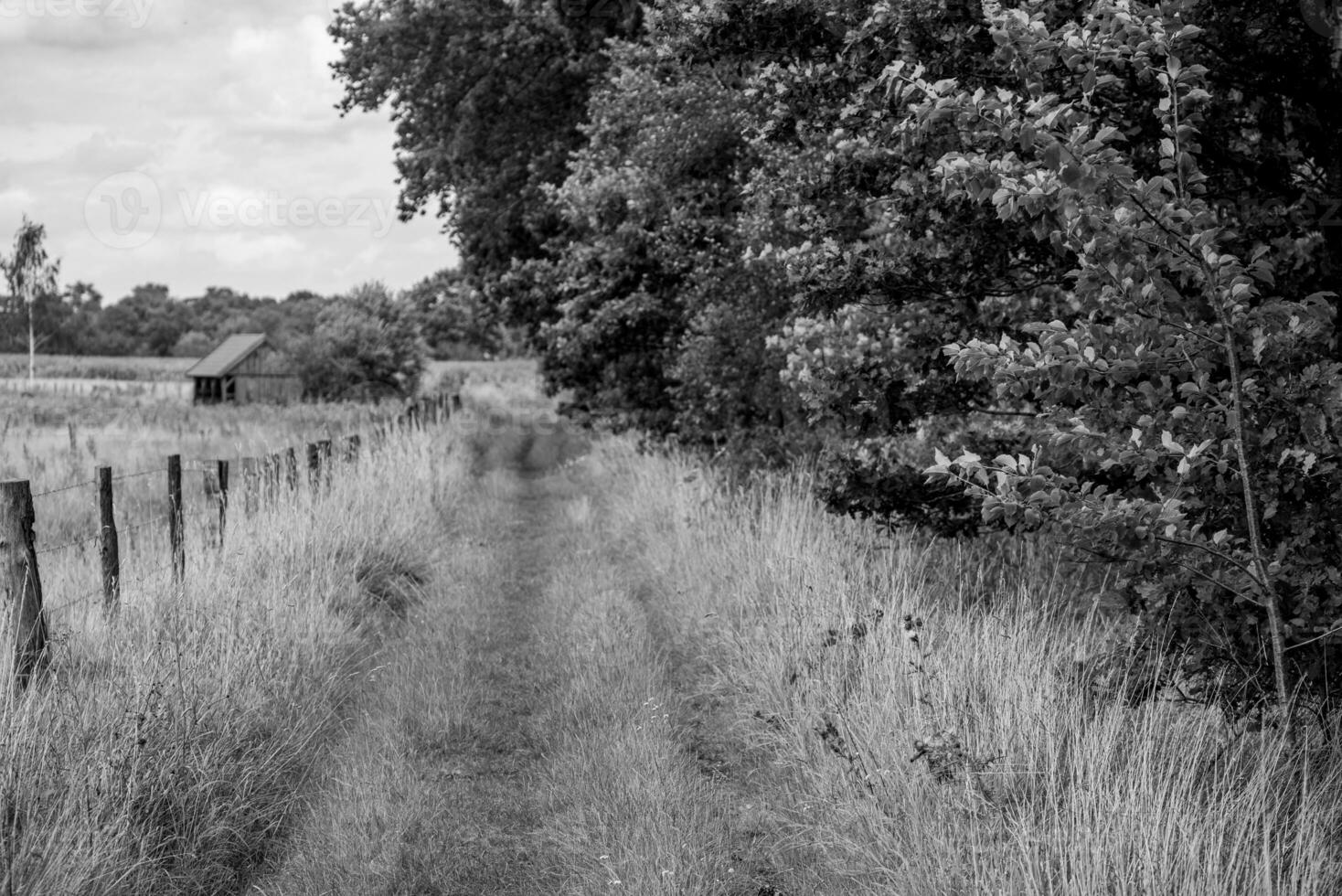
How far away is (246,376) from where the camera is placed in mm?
45688

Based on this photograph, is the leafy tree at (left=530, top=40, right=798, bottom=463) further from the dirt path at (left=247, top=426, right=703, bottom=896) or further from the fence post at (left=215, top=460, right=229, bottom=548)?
the fence post at (left=215, top=460, right=229, bottom=548)

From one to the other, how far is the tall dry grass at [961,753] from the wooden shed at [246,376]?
4086 cm

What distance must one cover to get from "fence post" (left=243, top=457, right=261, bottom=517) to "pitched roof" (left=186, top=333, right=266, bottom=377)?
125ft

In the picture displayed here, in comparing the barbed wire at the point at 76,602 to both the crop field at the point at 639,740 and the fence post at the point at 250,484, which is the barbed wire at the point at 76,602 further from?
the fence post at the point at 250,484

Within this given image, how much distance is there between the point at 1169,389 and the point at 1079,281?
536 mm

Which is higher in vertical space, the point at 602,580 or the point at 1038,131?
the point at 1038,131

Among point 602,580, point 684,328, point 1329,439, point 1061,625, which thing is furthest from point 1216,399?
point 684,328

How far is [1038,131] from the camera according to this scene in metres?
3.27

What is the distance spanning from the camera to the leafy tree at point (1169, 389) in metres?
3.51

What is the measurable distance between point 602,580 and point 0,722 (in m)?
6.07

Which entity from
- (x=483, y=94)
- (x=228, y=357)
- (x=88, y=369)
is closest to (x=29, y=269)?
(x=88, y=369)

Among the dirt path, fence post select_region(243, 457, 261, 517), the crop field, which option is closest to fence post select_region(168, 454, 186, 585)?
the crop field

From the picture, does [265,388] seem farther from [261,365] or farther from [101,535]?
[101,535]

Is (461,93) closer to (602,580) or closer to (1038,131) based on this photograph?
(602,580)
